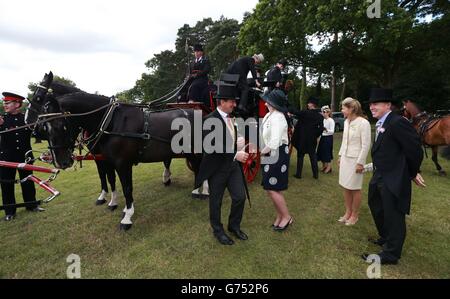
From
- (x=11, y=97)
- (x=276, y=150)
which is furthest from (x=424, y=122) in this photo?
(x=11, y=97)

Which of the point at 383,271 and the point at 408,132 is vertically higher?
the point at 408,132

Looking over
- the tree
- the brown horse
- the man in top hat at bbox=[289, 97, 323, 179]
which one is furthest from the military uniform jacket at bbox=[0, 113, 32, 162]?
the tree

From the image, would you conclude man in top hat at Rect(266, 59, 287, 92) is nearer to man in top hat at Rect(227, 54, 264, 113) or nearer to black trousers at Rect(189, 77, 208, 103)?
man in top hat at Rect(227, 54, 264, 113)

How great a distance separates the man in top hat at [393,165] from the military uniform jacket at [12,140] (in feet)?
18.0

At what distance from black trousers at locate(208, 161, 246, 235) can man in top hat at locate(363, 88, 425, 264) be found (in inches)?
69.5

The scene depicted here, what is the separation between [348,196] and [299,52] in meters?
13.2

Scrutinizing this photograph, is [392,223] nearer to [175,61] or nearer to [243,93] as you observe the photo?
[243,93]

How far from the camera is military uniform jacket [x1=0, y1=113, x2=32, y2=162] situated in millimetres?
4863

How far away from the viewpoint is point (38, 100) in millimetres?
3988

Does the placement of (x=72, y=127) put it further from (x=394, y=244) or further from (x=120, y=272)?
(x=394, y=244)
